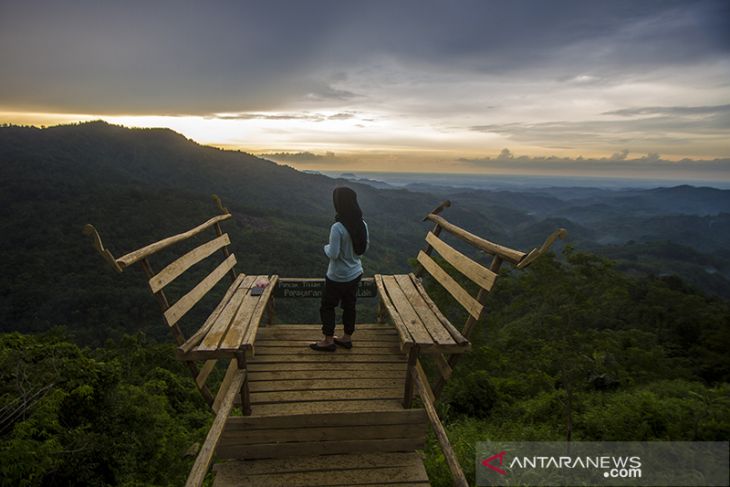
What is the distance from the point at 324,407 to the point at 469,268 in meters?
2.12

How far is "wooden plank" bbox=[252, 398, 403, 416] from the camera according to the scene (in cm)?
370

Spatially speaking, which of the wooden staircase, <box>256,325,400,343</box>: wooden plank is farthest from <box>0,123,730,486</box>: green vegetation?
<box>256,325,400,343</box>: wooden plank

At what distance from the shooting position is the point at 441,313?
4.47 meters

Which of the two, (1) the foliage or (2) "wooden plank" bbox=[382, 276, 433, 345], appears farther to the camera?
(1) the foliage

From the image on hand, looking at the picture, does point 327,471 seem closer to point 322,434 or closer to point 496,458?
point 322,434

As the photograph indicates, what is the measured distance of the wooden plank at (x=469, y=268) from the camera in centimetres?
360

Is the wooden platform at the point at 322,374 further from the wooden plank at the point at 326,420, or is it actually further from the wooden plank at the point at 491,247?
the wooden plank at the point at 491,247

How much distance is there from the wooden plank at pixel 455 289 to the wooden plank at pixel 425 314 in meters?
0.35

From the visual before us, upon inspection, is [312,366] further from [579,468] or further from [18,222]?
[18,222]

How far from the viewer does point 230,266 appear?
566cm

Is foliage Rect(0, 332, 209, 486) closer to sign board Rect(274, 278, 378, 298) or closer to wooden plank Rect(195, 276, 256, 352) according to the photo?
wooden plank Rect(195, 276, 256, 352)

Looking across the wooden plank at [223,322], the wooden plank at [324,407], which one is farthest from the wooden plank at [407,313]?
the wooden plank at [223,322]

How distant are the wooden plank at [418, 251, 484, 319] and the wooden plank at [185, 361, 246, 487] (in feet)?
7.52

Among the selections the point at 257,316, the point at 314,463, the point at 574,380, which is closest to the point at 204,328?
the point at 257,316
